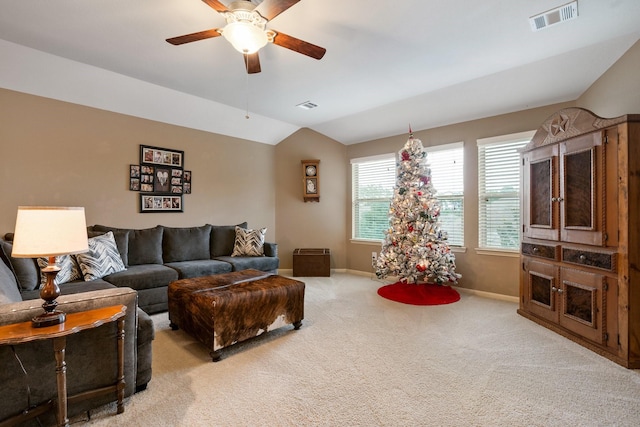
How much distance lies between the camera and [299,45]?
2316mm

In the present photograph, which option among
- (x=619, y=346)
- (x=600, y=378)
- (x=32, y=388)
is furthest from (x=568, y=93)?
(x=32, y=388)

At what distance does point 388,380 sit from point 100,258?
3223 mm

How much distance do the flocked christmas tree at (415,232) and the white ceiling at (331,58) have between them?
89 centimetres

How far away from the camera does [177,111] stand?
4379 millimetres

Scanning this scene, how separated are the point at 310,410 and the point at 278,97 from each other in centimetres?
379

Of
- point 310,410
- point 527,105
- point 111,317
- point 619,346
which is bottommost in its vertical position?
point 310,410

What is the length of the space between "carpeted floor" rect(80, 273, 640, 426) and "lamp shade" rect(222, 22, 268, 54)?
8.06ft

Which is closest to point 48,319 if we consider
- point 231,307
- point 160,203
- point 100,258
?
point 231,307

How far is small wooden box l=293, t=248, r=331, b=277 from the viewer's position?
5.43m

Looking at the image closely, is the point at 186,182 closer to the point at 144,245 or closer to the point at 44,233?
the point at 144,245

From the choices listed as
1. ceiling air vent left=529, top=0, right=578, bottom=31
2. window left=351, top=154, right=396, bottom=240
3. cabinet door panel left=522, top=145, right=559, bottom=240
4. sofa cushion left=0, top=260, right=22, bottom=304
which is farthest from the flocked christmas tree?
sofa cushion left=0, top=260, right=22, bottom=304

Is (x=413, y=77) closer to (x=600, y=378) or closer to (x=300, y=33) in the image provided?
(x=300, y=33)

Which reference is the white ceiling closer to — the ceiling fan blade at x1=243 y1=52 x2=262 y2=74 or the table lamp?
the ceiling fan blade at x1=243 y1=52 x2=262 y2=74

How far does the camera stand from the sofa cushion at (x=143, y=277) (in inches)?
128
